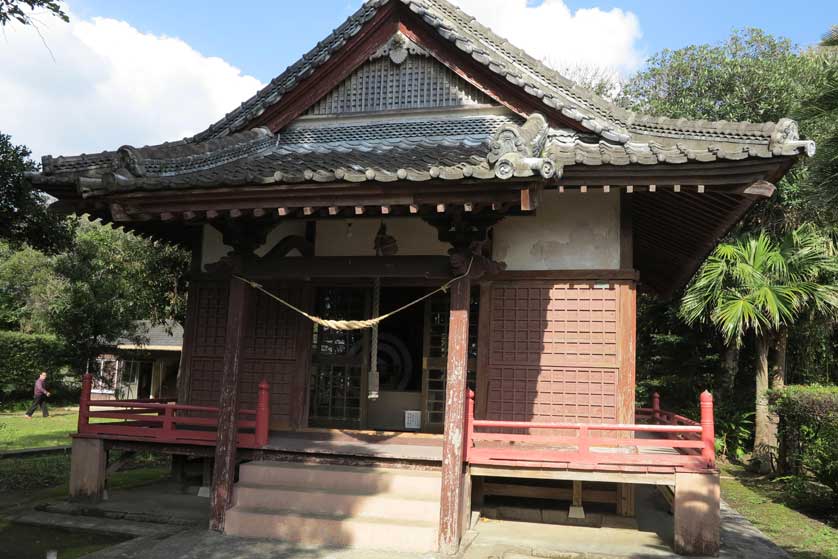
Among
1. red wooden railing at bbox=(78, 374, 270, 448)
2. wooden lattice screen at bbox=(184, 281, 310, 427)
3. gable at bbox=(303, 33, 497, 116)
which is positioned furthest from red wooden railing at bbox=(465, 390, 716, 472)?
gable at bbox=(303, 33, 497, 116)

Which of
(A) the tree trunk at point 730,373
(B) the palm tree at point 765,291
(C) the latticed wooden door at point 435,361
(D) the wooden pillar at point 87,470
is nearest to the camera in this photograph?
(D) the wooden pillar at point 87,470

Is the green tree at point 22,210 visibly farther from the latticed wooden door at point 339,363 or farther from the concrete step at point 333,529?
the concrete step at point 333,529

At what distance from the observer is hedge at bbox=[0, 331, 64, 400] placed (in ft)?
85.0

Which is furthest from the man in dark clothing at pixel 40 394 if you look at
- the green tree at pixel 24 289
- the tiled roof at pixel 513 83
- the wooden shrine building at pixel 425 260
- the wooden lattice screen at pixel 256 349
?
the tiled roof at pixel 513 83

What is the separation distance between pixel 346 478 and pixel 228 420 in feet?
5.17

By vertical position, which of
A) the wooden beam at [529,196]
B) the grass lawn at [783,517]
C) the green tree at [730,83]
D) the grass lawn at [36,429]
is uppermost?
the green tree at [730,83]

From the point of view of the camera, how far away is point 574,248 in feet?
27.5

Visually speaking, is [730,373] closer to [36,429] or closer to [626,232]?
[626,232]

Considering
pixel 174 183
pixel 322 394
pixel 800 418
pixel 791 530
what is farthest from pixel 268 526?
pixel 800 418

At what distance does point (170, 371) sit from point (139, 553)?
2754cm

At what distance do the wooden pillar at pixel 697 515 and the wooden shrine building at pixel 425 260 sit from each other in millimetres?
22

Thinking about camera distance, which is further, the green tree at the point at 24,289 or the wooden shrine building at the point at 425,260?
the green tree at the point at 24,289

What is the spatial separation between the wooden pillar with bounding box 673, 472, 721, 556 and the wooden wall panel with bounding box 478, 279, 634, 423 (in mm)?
1207

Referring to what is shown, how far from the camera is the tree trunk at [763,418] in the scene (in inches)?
582
